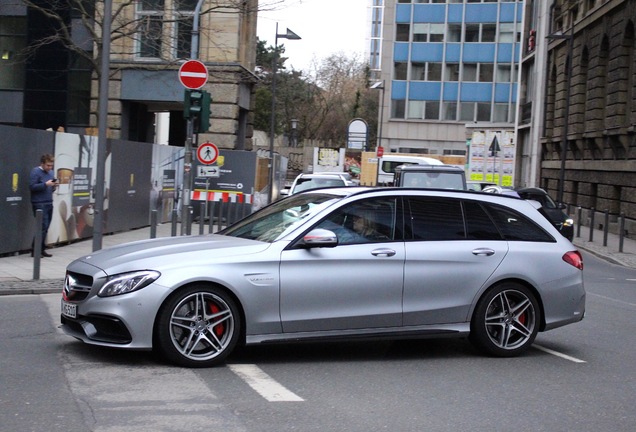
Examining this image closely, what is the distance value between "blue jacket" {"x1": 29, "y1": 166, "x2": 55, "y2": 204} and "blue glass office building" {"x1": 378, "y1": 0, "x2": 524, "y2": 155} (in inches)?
2222

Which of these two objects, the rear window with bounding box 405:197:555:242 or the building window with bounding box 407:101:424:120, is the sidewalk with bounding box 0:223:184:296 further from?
the building window with bounding box 407:101:424:120

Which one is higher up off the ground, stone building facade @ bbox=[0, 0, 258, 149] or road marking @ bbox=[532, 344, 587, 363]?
stone building facade @ bbox=[0, 0, 258, 149]

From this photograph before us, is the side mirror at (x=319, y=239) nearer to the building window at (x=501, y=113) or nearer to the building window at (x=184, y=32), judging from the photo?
the building window at (x=184, y=32)

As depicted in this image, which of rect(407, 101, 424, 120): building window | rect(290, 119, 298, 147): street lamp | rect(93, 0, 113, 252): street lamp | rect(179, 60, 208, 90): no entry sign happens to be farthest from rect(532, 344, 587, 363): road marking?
rect(407, 101, 424, 120): building window

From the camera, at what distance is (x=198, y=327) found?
7.31 meters

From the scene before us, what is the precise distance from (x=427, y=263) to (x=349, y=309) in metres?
0.86

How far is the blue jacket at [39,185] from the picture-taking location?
15.1m

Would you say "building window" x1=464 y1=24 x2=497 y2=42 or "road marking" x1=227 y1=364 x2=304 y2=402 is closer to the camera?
"road marking" x1=227 y1=364 x2=304 y2=402

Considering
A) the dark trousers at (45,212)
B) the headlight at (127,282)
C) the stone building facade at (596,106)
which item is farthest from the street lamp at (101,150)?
the stone building facade at (596,106)

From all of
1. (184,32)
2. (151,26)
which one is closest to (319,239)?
(184,32)

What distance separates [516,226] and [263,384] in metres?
3.09

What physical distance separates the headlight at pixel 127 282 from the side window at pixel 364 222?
4.97ft

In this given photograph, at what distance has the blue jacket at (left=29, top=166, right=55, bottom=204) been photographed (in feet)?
49.7

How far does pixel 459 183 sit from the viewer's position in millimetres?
22875
